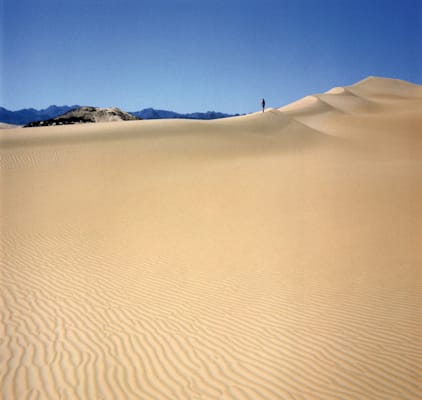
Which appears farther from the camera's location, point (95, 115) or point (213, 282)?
point (95, 115)

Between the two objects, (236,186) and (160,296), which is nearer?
(160,296)

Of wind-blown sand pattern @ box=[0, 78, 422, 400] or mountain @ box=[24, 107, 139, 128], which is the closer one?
wind-blown sand pattern @ box=[0, 78, 422, 400]

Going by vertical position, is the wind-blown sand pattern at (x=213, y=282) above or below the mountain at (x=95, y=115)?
below

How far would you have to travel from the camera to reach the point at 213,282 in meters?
6.93

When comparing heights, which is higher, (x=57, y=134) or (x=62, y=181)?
(x=57, y=134)

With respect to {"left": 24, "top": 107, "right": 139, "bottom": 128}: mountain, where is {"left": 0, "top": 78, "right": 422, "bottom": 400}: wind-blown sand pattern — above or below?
below

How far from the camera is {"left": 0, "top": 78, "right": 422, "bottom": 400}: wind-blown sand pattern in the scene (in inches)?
168

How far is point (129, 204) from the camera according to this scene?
13.0 m

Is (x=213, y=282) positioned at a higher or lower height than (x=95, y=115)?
lower

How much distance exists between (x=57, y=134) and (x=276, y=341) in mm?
29732

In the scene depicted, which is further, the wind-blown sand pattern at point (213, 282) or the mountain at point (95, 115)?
the mountain at point (95, 115)

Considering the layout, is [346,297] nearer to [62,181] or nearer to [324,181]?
[324,181]

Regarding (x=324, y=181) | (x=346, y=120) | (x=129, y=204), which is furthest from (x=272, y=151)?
(x=346, y=120)

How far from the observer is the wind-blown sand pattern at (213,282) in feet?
14.0
